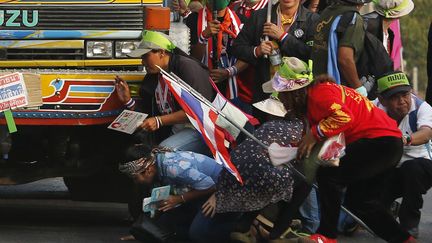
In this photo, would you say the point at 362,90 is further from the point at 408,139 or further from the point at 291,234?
the point at 291,234

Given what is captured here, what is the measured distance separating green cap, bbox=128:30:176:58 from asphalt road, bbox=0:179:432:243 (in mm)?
1369

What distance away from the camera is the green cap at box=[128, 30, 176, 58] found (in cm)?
907

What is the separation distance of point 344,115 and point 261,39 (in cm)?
226

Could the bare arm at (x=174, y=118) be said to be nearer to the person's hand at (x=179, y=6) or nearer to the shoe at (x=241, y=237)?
the shoe at (x=241, y=237)

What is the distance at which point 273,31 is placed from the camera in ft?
32.2

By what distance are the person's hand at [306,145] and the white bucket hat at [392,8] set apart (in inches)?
83.6

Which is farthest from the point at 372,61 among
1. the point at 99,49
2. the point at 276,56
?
the point at 99,49

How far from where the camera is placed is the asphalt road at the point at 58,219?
9.55m

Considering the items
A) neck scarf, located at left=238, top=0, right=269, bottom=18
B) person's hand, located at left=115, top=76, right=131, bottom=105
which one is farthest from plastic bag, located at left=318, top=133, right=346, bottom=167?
neck scarf, located at left=238, top=0, right=269, bottom=18

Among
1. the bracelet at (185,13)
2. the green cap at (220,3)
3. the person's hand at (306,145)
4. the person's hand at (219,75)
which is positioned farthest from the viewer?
the bracelet at (185,13)

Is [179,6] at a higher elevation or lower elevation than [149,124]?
higher

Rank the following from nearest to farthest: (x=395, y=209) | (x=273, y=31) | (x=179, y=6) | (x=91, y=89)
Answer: (x=91, y=89), (x=273, y=31), (x=395, y=209), (x=179, y=6)

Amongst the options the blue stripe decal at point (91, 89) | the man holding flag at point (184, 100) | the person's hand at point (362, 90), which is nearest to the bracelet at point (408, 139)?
the person's hand at point (362, 90)

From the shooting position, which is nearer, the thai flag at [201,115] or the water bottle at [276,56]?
the thai flag at [201,115]
